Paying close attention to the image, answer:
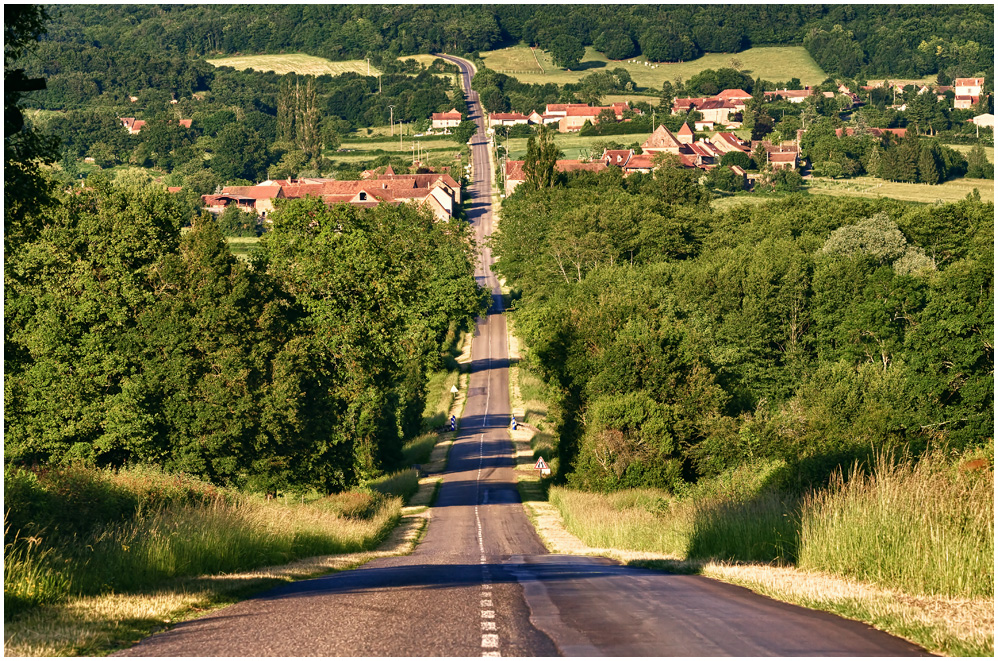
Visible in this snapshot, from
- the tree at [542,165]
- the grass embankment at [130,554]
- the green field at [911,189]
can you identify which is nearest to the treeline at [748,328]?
the tree at [542,165]

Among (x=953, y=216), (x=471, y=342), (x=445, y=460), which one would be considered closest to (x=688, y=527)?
(x=445, y=460)

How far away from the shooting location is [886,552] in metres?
13.8

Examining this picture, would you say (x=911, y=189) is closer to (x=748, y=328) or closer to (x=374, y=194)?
(x=374, y=194)

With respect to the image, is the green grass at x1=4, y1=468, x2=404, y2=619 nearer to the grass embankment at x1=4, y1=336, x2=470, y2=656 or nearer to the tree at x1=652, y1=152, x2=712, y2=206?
the grass embankment at x1=4, y1=336, x2=470, y2=656

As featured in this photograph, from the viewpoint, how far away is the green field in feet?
574

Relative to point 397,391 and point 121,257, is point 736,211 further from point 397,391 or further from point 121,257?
point 121,257

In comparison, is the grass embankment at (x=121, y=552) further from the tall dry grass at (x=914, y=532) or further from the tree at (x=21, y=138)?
the tall dry grass at (x=914, y=532)

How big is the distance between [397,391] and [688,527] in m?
56.5

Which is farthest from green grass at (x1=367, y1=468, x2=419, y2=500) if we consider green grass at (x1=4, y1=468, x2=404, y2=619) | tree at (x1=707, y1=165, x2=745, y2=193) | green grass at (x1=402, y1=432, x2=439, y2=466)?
tree at (x1=707, y1=165, x2=745, y2=193)

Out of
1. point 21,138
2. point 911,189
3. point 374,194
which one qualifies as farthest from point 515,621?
point 911,189

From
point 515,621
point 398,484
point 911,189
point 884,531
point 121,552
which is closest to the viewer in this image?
point 515,621

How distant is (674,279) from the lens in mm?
97500

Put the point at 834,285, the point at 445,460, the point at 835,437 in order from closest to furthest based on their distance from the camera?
1. the point at 835,437
2. the point at 445,460
3. the point at 834,285

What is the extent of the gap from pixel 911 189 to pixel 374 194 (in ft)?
323
